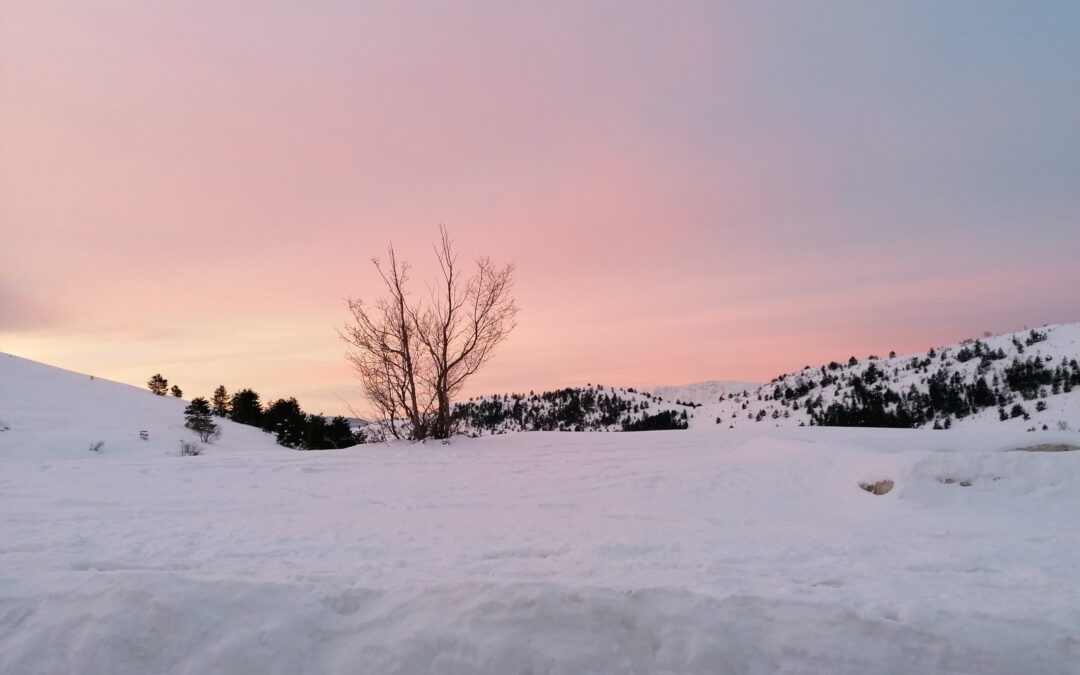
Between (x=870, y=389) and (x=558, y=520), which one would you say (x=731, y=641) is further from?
(x=870, y=389)

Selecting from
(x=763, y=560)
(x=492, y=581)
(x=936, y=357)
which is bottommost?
(x=763, y=560)

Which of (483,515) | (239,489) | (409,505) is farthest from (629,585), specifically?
(239,489)

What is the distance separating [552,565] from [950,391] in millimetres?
57283

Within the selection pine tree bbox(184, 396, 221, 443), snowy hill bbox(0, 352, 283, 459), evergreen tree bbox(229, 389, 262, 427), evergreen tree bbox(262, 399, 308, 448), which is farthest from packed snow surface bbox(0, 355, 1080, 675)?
evergreen tree bbox(229, 389, 262, 427)

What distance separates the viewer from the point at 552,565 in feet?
18.4

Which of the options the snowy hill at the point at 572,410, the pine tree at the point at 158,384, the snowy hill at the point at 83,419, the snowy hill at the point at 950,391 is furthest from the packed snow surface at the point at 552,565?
the snowy hill at the point at 572,410

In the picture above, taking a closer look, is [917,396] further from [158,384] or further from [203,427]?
[158,384]

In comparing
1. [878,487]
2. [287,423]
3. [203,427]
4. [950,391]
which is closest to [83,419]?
[203,427]

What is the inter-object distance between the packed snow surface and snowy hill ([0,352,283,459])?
32.7 feet

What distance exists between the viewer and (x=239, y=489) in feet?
34.1

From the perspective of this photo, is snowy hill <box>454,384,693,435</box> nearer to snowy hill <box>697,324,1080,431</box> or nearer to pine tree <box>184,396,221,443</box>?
snowy hill <box>697,324,1080,431</box>

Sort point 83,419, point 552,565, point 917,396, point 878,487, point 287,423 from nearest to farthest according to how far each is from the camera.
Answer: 1. point 552,565
2. point 878,487
3. point 83,419
4. point 287,423
5. point 917,396

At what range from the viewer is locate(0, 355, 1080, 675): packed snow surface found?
12.4 ft

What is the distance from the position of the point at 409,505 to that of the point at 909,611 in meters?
6.91
